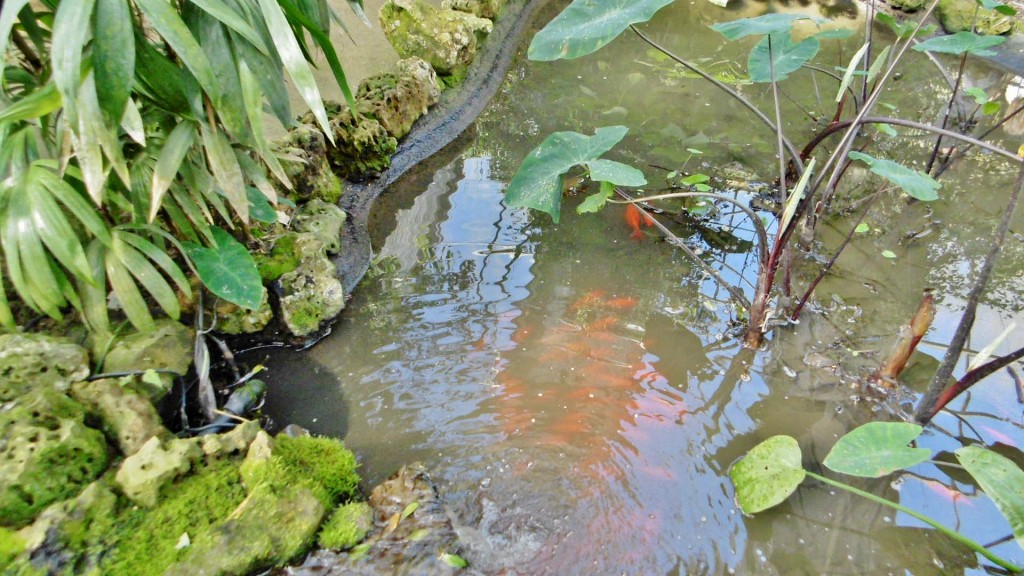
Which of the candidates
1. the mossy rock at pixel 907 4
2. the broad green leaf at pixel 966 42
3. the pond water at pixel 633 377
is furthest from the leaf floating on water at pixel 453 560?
the mossy rock at pixel 907 4

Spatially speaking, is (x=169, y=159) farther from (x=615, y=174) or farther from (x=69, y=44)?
(x=615, y=174)

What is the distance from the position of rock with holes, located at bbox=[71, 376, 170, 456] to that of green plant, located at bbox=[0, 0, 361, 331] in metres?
0.24

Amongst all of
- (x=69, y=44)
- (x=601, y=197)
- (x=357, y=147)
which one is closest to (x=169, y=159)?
(x=69, y=44)

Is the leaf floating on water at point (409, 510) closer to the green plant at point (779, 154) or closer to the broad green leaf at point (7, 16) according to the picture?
the green plant at point (779, 154)

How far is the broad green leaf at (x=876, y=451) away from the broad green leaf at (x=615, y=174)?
111cm

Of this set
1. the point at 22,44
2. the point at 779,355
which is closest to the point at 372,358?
the point at 22,44

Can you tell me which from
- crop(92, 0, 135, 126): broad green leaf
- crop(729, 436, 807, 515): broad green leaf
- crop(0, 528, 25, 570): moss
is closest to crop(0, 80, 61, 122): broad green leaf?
crop(92, 0, 135, 126): broad green leaf

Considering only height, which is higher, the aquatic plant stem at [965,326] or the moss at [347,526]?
the aquatic plant stem at [965,326]

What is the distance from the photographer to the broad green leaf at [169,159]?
5.70ft

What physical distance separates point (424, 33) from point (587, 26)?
8.39 ft

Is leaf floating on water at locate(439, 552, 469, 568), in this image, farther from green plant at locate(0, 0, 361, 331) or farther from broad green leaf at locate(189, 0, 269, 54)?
broad green leaf at locate(189, 0, 269, 54)

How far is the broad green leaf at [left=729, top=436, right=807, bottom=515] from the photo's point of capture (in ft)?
5.88

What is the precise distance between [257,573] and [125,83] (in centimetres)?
142

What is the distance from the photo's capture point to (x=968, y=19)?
597 cm
